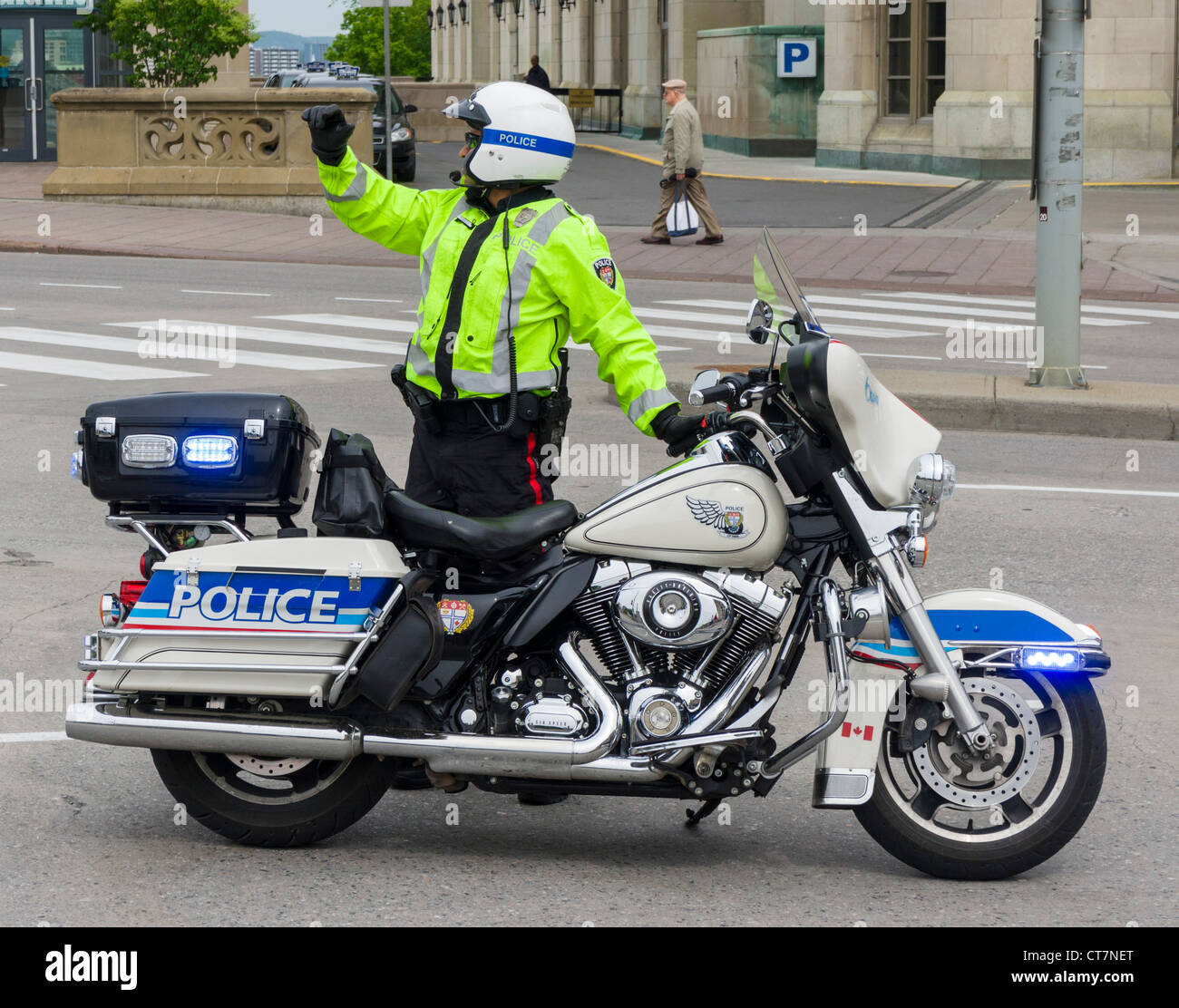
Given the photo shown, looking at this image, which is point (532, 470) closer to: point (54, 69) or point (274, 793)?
point (274, 793)

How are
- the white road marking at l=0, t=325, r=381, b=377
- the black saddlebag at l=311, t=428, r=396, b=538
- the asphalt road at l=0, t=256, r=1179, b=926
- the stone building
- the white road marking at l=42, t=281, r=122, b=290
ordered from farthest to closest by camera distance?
the stone building
the white road marking at l=42, t=281, r=122, b=290
the white road marking at l=0, t=325, r=381, b=377
the black saddlebag at l=311, t=428, r=396, b=538
the asphalt road at l=0, t=256, r=1179, b=926

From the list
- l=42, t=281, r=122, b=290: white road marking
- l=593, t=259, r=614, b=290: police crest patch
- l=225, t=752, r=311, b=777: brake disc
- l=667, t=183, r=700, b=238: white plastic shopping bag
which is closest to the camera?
l=225, t=752, r=311, b=777: brake disc

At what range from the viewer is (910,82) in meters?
30.3

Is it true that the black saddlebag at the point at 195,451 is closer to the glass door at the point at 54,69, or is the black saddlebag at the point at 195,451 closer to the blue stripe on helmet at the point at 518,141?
the blue stripe on helmet at the point at 518,141

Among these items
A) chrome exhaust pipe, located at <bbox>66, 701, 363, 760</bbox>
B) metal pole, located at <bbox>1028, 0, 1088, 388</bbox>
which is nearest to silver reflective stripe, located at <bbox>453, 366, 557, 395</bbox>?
chrome exhaust pipe, located at <bbox>66, 701, 363, 760</bbox>

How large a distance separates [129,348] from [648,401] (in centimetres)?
968

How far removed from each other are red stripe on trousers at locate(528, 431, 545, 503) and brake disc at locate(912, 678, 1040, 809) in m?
1.29

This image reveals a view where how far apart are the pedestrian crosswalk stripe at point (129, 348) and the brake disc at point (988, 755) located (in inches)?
342

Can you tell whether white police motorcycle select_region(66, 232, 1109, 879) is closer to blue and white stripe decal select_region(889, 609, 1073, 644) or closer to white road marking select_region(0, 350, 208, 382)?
blue and white stripe decal select_region(889, 609, 1073, 644)

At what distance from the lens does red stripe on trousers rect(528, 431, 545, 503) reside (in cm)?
481
